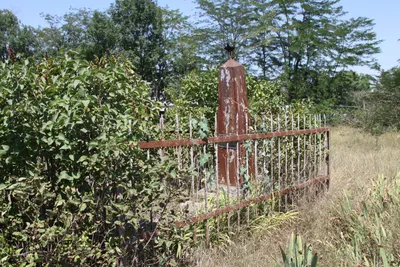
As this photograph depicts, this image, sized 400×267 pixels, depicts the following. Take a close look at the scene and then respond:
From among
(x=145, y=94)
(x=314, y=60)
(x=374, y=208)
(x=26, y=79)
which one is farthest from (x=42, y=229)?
(x=314, y=60)

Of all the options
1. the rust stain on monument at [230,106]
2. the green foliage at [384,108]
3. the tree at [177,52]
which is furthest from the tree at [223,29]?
the rust stain on monument at [230,106]

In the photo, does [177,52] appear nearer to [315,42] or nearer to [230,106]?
[315,42]

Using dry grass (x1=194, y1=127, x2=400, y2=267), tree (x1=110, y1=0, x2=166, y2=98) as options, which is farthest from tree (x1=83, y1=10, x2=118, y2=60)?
dry grass (x1=194, y1=127, x2=400, y2=267)

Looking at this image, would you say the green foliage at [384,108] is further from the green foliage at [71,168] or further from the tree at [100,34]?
the tree at [100,34]

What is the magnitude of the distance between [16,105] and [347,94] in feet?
94.1

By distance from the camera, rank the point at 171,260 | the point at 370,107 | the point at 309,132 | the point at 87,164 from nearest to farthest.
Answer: the point at 87,164 < the point at 171,260 < the point at 309,132 < the point at 370,107

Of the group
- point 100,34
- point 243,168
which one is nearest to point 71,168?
point 243,168

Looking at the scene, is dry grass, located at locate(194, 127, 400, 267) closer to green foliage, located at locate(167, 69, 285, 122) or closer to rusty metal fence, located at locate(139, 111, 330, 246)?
rusty metal fence, located at locate(139, 111, 330, 246)

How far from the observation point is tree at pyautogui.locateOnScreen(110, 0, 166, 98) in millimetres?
26156

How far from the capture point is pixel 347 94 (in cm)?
2853

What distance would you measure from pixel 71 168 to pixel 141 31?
25.5 m

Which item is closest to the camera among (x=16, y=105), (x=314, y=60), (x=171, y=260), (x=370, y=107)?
(x=16, y=105)

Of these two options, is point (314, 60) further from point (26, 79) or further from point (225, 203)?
point (26, 79)

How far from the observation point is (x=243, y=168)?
183 inches
